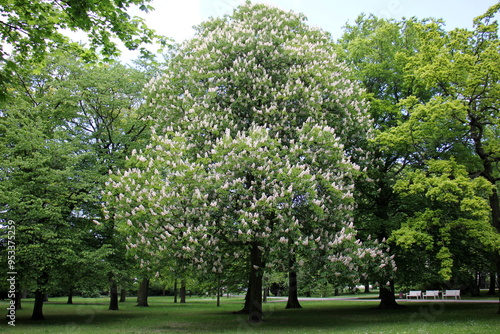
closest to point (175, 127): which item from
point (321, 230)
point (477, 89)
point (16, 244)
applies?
point (321, 230)

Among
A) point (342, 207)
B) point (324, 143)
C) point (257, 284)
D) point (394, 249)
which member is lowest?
point (257, 284)

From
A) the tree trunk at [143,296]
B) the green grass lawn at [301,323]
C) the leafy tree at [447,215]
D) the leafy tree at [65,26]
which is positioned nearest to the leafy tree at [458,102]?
the leafy tree at [447,215]

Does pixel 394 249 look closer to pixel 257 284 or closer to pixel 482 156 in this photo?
pixel 482 156

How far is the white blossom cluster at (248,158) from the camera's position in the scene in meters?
15.9

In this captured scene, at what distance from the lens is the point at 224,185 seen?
1569 centimetres

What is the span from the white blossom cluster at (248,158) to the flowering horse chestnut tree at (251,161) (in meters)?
0.06

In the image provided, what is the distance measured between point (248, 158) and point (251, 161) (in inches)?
11.0

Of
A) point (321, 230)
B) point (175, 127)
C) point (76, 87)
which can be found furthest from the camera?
point (76, 87)

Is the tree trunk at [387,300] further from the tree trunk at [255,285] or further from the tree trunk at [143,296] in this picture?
the tree trunk at [143,296]

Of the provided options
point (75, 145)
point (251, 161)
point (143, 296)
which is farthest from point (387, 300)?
point (143, 296)

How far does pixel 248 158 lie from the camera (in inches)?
626

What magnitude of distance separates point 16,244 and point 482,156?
24.3m

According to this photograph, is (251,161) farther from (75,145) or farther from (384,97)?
(384,97)

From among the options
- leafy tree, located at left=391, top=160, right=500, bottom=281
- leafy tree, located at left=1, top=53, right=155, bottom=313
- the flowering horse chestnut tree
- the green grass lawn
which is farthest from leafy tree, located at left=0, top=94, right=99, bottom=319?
leafy tree, located at left=391, top=160, right=500, bottom=281
